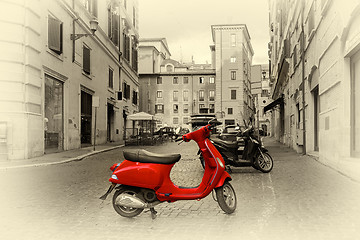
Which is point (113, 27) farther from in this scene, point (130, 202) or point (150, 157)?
point (130, 202)

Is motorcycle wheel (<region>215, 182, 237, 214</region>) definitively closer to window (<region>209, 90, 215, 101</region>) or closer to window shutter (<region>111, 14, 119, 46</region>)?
window shutter (<region>111, 14, 119, 46</region>)

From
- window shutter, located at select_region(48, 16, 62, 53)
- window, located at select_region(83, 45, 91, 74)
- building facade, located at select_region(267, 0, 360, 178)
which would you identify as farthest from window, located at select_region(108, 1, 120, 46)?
building facade, located at select_region(267, 0, 360, 178)

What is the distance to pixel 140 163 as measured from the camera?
4.09m

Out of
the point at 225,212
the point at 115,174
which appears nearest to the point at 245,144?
the point at 225,212

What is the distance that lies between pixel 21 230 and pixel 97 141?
15.4m

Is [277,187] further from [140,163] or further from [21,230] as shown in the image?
[21,230]

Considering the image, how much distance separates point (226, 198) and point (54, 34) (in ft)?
37.7

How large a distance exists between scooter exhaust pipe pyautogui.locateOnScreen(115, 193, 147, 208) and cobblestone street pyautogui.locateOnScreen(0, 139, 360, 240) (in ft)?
0.63

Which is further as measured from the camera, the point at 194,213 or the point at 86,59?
the point at 86,59

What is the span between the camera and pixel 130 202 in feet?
13.3

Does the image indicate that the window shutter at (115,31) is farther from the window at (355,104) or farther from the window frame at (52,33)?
the window at (355,104)

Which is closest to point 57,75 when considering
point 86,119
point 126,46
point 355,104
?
point 86,119

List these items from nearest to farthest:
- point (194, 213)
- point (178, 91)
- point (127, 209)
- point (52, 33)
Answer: point (127, 209)
point (194, 213)
point (52, 33)
point (178, 91)

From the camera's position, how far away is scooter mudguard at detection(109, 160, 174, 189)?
402 centimetres
